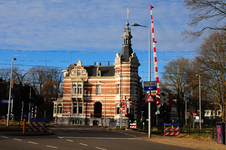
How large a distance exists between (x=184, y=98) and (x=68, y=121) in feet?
81.1

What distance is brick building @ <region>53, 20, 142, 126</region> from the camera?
50.8 metres

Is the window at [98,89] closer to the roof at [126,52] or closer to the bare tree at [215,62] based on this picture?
the roof at [126,52]

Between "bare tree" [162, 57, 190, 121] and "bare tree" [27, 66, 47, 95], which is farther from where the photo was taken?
"bare tree" [27, 66, 47, 95]

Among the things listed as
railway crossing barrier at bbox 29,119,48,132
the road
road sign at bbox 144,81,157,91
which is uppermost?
road sign at bbox 144,81,157,91

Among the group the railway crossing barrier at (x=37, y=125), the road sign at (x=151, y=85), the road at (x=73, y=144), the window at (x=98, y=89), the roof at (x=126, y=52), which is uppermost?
the roof at (x=126, y=52)

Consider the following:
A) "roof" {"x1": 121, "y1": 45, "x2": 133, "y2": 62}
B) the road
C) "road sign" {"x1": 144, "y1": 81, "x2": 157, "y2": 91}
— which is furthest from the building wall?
the road

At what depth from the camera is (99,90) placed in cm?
5375

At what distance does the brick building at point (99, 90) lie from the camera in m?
50.8

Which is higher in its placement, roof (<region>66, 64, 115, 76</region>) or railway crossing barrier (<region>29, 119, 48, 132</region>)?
roof (<region>66, 64, 115, 76</region>)

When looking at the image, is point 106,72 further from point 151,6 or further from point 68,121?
point 151,6

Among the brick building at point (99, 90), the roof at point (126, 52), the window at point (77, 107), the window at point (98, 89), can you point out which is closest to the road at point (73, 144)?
the brick building at point (99, 90)

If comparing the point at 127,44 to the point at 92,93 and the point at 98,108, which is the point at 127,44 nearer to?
the point at 92,93

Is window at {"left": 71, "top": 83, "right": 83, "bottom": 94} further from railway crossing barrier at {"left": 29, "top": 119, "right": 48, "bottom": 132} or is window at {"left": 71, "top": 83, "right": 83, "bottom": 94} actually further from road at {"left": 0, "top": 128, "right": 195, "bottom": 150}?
road at {"left": 0, "top": 128, "right": 195, "bottom": 150}

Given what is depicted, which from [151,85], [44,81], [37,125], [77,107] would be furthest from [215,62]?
[44,81]
